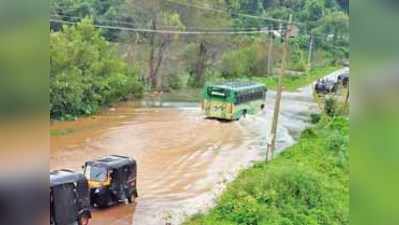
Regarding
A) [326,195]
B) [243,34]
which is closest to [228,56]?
[243,34]

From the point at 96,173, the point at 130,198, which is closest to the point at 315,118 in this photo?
the point at 130,198

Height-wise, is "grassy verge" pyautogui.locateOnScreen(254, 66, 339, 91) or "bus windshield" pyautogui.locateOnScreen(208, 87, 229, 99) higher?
"grassy verge" pyautogui.locateOnScreen(254, 66, 339, 91)

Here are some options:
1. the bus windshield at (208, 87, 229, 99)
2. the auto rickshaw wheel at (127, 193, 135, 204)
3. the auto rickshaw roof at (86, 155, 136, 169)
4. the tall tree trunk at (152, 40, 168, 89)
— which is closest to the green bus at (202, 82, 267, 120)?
the bus windshield at (208, 87, 229, 99)

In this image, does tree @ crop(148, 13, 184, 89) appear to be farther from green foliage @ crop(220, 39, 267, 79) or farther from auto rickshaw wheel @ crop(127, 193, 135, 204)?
auto rickshaw wheel @ crop(127, 193, 135, 204)

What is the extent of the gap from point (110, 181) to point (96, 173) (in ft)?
0.33

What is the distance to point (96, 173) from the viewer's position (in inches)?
103

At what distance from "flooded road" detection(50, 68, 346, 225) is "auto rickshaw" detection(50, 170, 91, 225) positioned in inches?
5.1

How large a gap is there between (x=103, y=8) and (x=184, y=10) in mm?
464

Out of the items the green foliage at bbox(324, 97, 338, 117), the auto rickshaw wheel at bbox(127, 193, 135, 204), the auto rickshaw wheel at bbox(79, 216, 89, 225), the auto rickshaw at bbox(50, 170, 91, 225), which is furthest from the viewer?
the green foliage at bbox(324, 97, 338, 117)

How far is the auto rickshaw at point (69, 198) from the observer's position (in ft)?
6.48

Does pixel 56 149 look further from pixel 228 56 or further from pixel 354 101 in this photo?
pixel 354 101

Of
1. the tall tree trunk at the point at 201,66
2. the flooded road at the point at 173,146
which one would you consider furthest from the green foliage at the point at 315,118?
the tall tree trunk at the point at 201,66

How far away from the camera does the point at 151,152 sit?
2.88m

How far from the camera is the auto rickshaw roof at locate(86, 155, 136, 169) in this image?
2664mm
